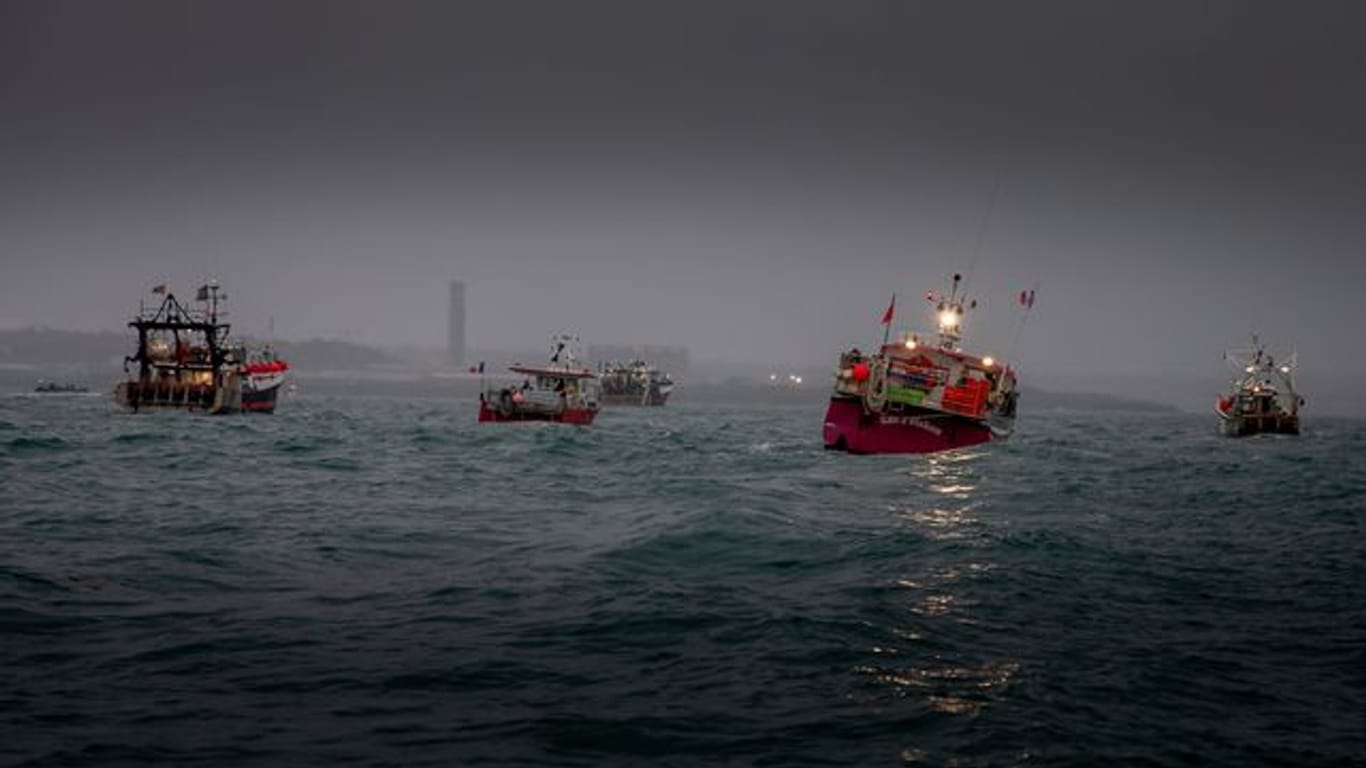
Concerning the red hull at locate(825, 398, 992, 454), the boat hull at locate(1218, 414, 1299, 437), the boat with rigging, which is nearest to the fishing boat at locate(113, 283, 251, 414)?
the boat with rigging

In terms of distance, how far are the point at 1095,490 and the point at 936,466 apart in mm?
10153

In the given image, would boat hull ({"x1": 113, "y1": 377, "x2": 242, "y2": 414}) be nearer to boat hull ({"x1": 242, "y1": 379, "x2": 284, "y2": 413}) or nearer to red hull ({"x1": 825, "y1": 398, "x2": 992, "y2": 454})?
boat hull ({"x1": 242, "y1": 379, "x2": 284, "y2": 413})

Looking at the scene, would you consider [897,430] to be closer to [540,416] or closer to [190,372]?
[540,416]

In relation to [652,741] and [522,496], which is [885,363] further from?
[652,741]

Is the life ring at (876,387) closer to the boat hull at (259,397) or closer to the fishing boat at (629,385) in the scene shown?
the boat hull at (259,397)

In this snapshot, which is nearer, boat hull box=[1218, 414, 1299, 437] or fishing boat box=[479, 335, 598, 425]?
fishing boat box=[479, 335, 598, 425]

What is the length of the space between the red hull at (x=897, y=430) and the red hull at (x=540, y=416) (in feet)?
108

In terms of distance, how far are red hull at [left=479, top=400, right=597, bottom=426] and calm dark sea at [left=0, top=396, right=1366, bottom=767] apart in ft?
167

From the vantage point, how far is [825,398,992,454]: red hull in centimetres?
5628

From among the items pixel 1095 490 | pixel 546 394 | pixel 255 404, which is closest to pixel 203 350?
pixel 255 404

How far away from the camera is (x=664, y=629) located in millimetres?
15312

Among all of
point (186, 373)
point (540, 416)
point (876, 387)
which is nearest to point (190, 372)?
point (186, 373)

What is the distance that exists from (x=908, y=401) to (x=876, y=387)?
82.1 inches

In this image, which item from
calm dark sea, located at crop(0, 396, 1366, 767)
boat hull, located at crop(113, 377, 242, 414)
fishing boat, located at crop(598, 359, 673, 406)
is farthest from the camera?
fishing boat, located at crop(598, 359, 673, 406)
